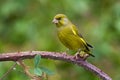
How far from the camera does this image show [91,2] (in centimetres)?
295

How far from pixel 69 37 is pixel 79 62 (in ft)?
1.64

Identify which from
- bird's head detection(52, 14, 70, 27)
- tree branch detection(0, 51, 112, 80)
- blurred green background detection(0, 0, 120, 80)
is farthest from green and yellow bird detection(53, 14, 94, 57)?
blurred green background detection(0, 0, 120, 80)

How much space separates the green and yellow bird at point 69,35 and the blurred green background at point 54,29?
0.67 meters

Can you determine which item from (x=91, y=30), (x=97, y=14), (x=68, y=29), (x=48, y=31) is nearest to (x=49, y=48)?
(x=48, y=31)

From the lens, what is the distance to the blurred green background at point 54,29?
2586 mm

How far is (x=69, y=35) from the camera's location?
5.61 feet

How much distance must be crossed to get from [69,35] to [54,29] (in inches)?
40.6

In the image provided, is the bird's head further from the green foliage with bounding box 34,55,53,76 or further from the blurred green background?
the blurred green background

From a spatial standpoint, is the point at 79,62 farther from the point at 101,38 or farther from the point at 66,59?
the point at 101,38

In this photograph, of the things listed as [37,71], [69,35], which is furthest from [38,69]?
[69,35]

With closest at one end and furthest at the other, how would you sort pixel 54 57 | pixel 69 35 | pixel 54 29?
pixel 54 57
pixel 69 35
pixel 54 29

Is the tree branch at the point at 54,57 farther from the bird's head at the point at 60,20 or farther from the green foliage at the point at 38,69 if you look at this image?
the bird's head at the point at 60,20

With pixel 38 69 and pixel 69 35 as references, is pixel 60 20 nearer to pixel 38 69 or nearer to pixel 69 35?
pixel 69 35

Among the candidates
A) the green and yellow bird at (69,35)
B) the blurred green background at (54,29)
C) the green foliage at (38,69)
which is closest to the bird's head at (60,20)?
the green and yellow bird at (69,35)
